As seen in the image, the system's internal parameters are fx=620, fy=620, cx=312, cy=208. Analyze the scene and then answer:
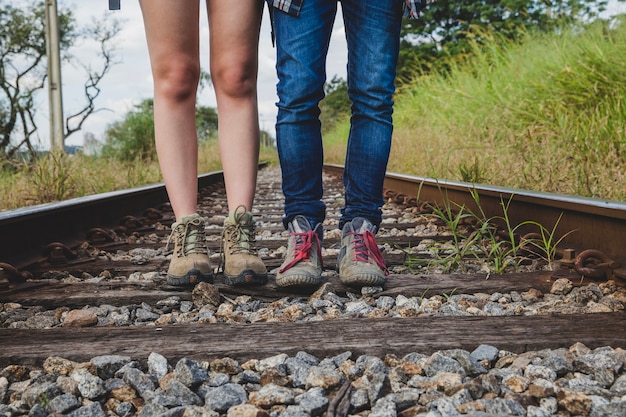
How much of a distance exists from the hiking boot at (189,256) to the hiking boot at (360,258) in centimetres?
51

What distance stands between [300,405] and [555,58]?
21.4 ft

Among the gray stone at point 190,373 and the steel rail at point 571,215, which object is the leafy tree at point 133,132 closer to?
the steel rail at point 571,215

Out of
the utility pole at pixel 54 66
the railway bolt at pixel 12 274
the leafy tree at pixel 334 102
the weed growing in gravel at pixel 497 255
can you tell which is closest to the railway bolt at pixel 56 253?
the railway bolt at pixel 12 274

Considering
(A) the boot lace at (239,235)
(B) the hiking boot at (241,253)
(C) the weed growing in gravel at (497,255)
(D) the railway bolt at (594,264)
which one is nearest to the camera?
(D) the railway bolt at (594,264)

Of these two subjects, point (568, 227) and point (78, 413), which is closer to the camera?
point (78, 413)

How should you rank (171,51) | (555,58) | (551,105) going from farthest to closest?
(555,58)
(551,105)
(171,51)

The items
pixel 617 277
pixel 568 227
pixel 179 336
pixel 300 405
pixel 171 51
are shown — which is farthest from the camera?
pixel 568 227

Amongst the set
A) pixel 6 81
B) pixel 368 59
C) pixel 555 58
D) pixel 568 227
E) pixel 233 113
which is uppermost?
pixel 6 81

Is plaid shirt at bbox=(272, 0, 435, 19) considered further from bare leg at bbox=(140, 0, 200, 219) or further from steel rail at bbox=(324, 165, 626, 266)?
steel rail at bbox=(324, 165, 626, 266)

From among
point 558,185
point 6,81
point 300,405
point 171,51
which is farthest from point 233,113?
point 6,81

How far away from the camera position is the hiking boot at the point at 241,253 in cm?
225

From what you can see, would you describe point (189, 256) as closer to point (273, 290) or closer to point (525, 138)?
point (273, 290)

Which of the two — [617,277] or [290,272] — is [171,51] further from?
[617,277]

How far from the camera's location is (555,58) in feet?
22.4
